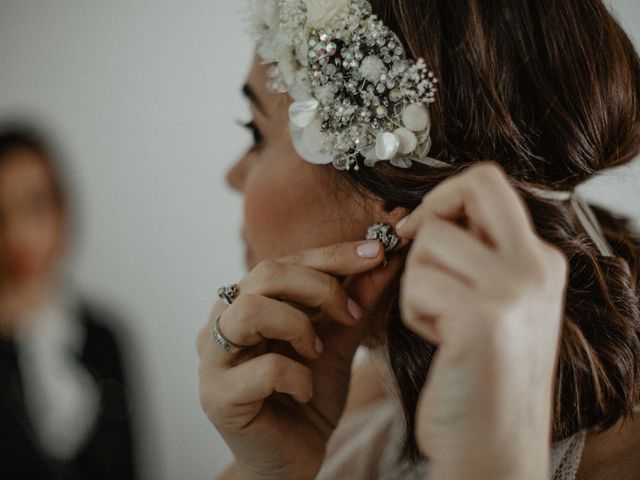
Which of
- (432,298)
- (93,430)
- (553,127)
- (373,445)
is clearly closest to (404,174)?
(553,127)


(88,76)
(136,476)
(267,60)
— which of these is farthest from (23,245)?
(267,60)

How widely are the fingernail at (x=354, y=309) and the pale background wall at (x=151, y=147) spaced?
499 millimetres

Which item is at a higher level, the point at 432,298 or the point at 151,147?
the point at 151,147

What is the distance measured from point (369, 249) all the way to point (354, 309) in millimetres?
111

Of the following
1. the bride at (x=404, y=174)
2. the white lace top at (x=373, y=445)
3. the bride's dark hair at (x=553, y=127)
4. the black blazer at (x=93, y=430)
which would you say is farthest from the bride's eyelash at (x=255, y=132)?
the black blazer at (x=93, y=430)

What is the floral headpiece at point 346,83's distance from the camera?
0.72 m

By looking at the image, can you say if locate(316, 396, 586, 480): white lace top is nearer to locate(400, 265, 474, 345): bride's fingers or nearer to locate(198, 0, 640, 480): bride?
locate(198, 0, 640, 480): bride

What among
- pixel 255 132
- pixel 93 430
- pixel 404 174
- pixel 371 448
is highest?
pixel 255 132

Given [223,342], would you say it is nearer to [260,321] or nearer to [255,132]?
[260,321]

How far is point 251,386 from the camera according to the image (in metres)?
0.74

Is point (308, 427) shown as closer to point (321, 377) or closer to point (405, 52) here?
point (321, 377)

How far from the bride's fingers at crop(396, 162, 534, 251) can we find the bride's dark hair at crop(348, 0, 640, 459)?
247 mm

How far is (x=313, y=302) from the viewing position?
76 cm

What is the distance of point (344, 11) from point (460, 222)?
0.40 meters
